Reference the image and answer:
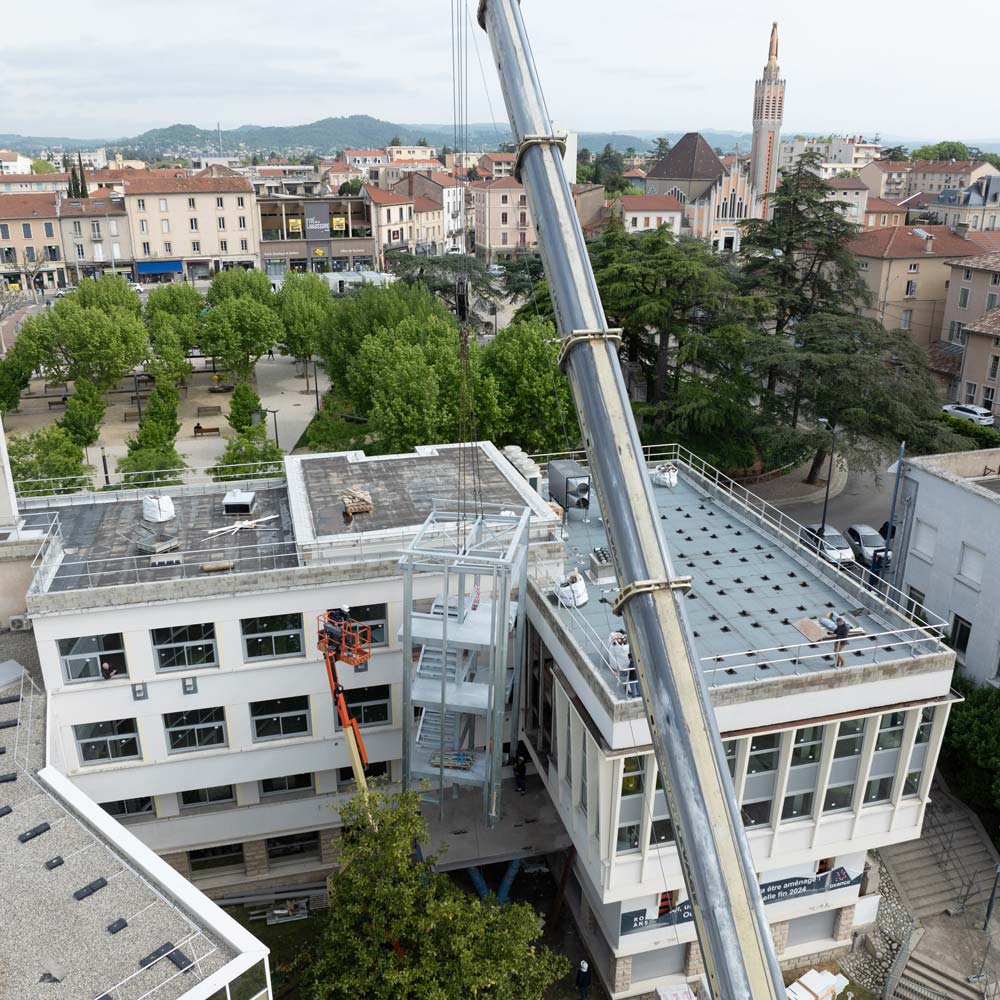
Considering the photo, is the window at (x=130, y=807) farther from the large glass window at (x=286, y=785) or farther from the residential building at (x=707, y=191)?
the residential building at (x=707, y=191)

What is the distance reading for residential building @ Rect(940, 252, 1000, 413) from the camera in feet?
203

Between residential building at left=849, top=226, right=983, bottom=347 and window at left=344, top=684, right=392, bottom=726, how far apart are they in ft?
208

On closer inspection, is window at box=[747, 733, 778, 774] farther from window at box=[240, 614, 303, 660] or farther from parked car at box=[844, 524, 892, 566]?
parked car at box=[844, 524, 892, 566]

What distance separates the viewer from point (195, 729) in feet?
86.1

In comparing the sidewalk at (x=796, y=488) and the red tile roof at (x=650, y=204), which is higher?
the red tile roof at (x=650, y=204)

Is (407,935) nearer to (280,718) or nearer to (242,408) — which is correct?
(280,718)

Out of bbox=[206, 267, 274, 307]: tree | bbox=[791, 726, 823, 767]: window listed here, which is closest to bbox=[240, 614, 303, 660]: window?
bbox=[791, 726, 823, 767]: window

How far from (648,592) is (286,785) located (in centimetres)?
1892

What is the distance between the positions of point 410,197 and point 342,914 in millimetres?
123833

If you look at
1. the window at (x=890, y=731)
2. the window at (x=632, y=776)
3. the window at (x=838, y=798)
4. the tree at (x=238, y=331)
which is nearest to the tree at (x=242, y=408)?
the tree at (x=238, y=331)

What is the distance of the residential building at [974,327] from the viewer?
61906 millimetres

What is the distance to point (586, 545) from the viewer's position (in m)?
29.5

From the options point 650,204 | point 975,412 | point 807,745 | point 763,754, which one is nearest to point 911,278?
point 975,412

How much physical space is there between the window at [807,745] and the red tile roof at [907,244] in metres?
63.1
